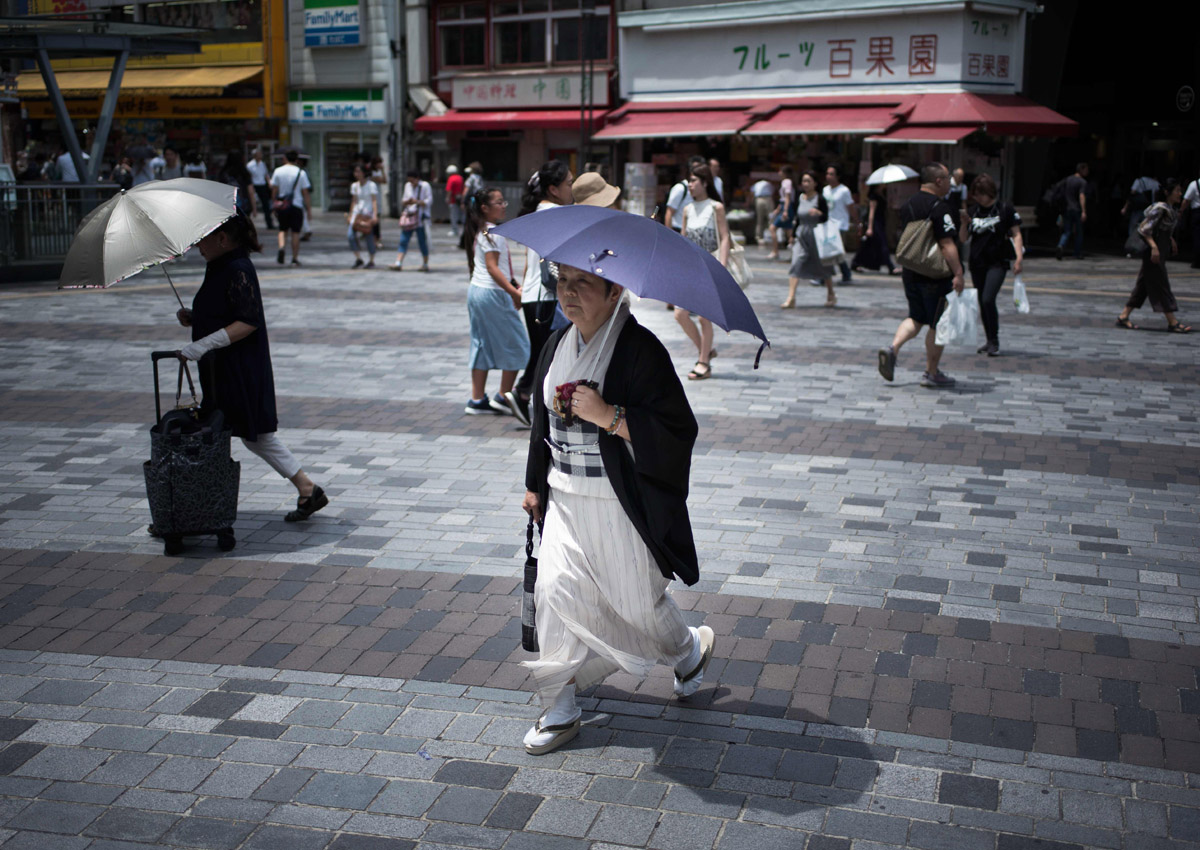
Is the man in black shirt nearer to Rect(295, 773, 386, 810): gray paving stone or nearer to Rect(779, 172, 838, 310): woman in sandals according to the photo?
Rect(779, 172, 838, 310): woman in sandals

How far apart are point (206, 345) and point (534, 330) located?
297 cm

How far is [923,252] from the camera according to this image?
31.6 feet

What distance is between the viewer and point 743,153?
27.9 m

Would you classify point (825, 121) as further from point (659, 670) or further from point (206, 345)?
point (659, 670)

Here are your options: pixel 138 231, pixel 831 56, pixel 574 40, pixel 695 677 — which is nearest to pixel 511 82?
pixel 574 40

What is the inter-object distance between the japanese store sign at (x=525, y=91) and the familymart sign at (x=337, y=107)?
2.62m

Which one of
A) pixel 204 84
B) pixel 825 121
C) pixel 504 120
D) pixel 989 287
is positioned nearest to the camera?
pixel 989 287

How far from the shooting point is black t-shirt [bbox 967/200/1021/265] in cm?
1118

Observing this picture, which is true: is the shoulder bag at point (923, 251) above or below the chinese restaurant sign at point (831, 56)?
→ below

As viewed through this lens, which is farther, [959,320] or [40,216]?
[40,216]

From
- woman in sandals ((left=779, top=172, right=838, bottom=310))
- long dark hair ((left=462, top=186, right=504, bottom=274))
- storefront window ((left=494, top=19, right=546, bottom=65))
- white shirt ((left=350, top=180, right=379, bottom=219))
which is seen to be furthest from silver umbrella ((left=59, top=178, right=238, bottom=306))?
storefront window ((left=494, top=19, right=546, bottom=65))

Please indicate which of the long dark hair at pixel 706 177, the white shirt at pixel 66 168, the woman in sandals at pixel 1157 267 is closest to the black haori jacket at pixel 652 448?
the long dark hair at pixel 706 177

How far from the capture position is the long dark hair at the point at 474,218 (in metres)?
8.21

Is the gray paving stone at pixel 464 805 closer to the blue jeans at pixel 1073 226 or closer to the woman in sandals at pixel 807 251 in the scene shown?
the woman in sandals at pixel 807 251
